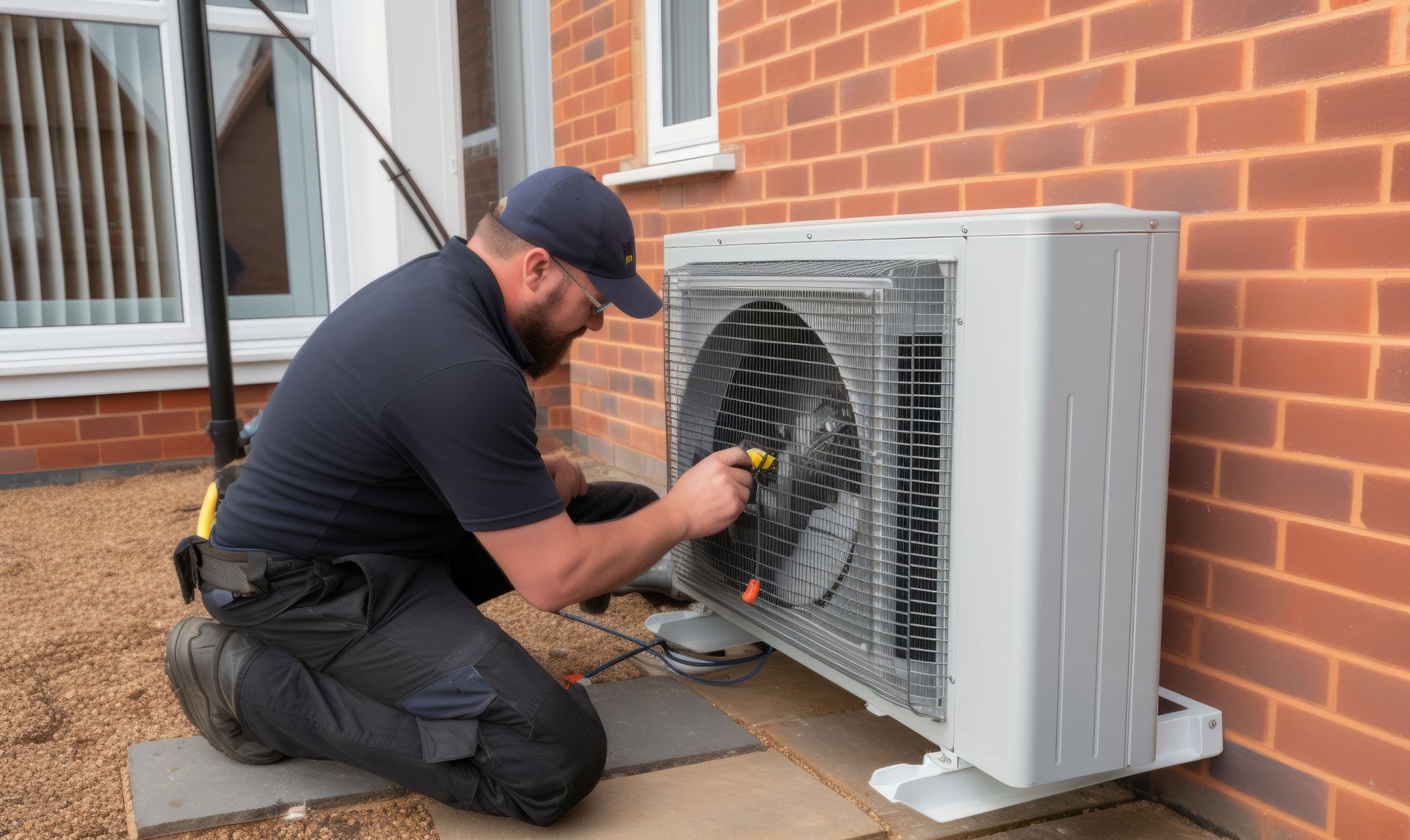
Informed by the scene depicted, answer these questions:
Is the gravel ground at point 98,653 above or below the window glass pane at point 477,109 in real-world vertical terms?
below

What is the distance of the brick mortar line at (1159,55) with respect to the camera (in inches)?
60.2

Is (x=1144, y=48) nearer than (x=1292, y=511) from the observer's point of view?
No

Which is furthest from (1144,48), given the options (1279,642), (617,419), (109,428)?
(109,428)

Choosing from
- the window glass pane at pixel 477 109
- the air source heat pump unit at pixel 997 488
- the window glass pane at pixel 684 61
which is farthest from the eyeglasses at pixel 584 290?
the window glass pane at pixel 477 109

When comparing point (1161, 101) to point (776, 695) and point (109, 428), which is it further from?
point (109, 428)

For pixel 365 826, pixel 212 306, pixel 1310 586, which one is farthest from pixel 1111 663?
pixel 212 306

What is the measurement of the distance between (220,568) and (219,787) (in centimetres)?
38

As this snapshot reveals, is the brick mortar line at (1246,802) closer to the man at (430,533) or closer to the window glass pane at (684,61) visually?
the man at (430,533)

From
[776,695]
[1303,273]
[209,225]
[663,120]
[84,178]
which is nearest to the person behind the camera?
[1303,273]

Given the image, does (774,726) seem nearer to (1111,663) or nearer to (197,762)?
(1111,663)

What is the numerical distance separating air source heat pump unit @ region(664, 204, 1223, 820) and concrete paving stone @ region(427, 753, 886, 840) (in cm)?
19

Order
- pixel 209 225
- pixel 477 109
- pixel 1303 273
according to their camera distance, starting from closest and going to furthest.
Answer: pixel 1303 273
pixel 209 225
pixel 477 109

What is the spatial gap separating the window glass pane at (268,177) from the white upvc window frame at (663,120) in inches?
87.6

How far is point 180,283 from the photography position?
5023mm
